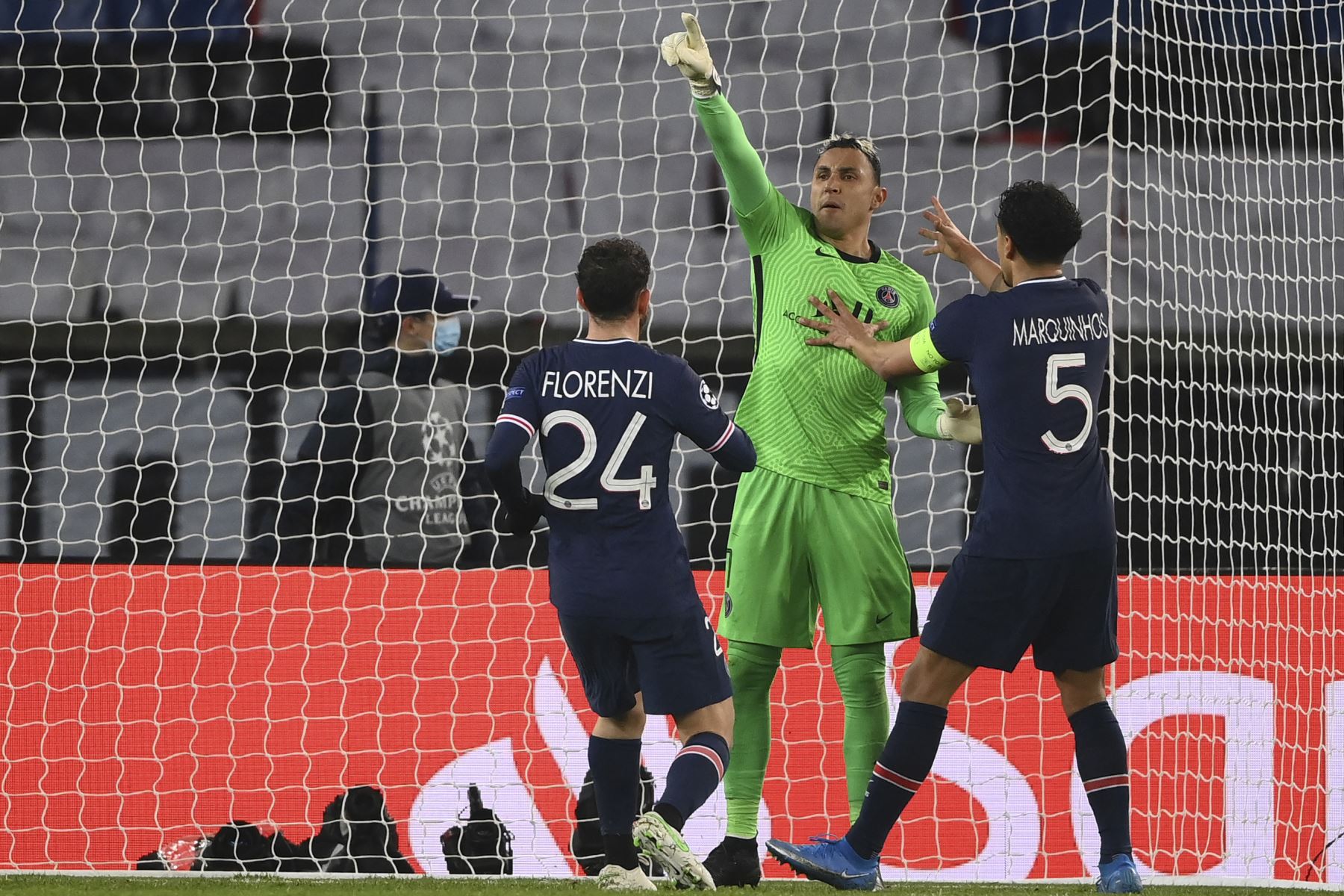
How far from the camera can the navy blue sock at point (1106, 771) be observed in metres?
3.67

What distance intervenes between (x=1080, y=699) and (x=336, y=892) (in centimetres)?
188

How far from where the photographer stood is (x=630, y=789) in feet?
12.0

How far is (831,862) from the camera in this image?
3645 mm

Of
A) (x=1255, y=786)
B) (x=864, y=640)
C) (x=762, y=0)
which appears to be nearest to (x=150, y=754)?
(x=864, y=640)

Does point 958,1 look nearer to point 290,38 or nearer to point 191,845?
point 290,38

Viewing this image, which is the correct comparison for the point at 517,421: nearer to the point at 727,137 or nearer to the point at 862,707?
the point at 727,137

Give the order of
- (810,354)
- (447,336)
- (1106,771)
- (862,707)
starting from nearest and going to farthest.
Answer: (1106,771) < (862,707) < (810,354) < (447,336)

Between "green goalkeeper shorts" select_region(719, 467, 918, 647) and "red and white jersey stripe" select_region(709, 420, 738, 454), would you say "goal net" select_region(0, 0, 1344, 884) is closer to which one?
"green goalkeeper shorts" select_region(719, 467, 918, 647)

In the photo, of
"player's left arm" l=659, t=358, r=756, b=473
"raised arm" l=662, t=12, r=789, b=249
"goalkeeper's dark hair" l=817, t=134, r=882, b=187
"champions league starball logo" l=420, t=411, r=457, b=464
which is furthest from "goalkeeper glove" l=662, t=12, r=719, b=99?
"champions league starball logo" l=420, t=411, r=457, b=464

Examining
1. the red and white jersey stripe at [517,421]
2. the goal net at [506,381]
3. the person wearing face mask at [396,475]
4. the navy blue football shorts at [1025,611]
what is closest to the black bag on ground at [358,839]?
the goal net at [506,381]

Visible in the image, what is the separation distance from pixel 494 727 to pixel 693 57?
8.00ft

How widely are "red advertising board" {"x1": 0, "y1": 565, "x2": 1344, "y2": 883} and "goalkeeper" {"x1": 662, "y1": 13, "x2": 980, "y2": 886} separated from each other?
48.0 inches

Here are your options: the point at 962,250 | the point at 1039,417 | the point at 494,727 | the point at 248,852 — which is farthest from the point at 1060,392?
the point at 248,852

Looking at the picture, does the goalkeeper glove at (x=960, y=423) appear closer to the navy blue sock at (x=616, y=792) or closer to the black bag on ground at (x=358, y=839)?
the navy blue sock at (x=616, y=792)
